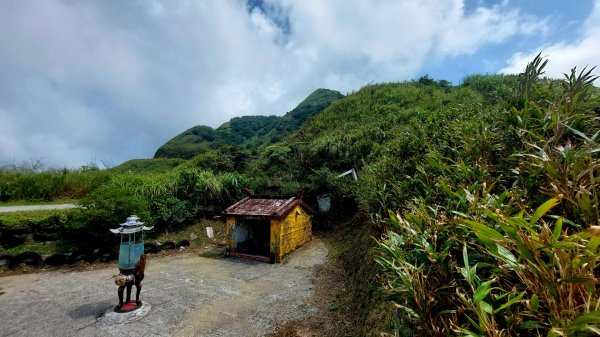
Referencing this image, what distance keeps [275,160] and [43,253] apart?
436 inches

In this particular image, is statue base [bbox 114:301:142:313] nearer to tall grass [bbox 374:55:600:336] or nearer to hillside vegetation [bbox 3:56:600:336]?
hillside vegetation [bbox 3:56:600:336]

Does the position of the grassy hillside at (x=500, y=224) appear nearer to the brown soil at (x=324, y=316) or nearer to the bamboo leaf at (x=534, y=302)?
the bamboo leaf at (x=534, y=302)

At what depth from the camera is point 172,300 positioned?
597 cm

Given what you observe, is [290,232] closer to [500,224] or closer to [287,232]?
[287,232]

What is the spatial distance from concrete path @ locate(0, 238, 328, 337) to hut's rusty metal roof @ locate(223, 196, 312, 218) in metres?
1.54

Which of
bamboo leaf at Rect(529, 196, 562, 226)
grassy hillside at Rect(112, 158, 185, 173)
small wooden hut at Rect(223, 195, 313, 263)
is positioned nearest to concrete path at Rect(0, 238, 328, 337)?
small wooden hut at Rect(223, 195, 313, 263)

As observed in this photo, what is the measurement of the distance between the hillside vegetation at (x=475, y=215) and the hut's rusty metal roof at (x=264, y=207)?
2372 millimetres

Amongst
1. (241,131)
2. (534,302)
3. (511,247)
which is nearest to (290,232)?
(511,247)

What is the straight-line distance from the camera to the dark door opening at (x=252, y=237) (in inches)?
382

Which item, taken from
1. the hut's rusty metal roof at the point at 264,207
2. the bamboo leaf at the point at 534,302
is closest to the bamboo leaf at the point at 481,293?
the bamboo leaf at the point at 534,302

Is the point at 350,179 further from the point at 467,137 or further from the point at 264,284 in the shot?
the point at 467,137

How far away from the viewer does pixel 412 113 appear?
1645 cm

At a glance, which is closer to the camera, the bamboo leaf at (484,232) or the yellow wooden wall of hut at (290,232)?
the bamboo leaf at (484,232)

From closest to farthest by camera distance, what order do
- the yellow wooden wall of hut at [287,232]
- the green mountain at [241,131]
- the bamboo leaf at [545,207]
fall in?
1. the bamboo leaf at [545,207]
2. the yellow wooden wall of hut at [287,232]
3. the green mountain at [241,131]
